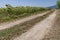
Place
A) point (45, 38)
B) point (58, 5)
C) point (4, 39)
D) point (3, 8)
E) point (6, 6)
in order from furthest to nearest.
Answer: point (58, 5)
point (3, 8)
point (6, 6)
point (45, 38)
point (4, 39)

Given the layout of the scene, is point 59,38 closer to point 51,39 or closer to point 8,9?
point 51,39

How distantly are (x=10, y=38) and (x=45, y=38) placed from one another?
8.29 feet

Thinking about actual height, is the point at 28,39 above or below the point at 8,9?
above

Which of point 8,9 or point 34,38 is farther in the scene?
point 8,9

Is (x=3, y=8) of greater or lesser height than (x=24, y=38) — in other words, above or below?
below

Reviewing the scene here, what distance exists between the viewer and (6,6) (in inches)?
1697

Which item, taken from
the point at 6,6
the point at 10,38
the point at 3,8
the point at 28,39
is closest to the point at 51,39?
A: the point at 28,39

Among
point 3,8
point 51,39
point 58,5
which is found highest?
point 51,39

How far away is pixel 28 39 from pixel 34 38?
2.36 ft

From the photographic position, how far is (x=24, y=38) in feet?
50.6

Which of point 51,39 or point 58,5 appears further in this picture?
point 58,5

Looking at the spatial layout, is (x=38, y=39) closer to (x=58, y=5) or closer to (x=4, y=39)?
(x=4, y=39)

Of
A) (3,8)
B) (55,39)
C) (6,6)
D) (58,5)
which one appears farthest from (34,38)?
(58,5)

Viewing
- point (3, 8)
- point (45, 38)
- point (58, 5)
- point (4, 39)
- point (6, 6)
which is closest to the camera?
point (4, 39)
